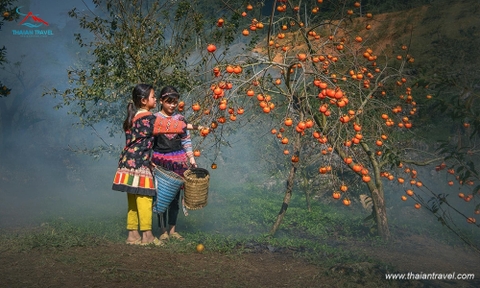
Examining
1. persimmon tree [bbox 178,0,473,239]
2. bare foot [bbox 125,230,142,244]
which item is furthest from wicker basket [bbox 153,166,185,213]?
persimmon tree [bbox 178,0,473,239]

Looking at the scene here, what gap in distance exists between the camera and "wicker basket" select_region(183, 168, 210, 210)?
4.13 metres

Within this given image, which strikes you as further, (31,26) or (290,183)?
(31,26)

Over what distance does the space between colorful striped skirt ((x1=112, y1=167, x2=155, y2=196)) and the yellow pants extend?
11 cm

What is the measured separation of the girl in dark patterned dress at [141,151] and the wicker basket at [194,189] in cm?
34

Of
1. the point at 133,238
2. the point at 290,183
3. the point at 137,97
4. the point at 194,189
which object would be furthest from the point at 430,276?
the point at 137,97

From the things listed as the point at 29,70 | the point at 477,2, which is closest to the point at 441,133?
the point at 477,2

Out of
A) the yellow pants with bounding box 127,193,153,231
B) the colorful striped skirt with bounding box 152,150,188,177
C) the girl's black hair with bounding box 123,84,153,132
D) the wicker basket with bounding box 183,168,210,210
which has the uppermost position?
the girl's black hair with bounding box 123,84,153,132

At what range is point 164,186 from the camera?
13.9 feet

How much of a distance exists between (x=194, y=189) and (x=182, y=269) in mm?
939

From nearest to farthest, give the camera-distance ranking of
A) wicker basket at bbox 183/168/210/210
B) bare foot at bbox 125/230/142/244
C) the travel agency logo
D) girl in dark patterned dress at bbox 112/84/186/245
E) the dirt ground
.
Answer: the dirt ground
girl in dark patterned dress at bbox 112/84/186/245
wicker basket at bbox 183/168/210/210
bare foot at bbox 125/230/142/244
the travel agency logo

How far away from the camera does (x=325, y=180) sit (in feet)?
24.5

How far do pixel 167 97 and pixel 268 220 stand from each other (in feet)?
8.41

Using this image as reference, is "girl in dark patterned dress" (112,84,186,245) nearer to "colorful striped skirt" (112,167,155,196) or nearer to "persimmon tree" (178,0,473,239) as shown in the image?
"colorful striped skirt" (112,167,155,196)

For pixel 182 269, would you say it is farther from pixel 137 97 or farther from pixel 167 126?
pixel 137 97
